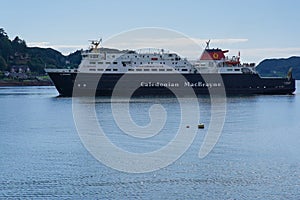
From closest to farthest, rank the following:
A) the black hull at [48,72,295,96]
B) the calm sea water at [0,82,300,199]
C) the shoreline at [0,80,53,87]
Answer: the calm sea water at [0,82,300,199] → the black hull at [48,72,295,96] → the shoreline at [0,80,53,87]

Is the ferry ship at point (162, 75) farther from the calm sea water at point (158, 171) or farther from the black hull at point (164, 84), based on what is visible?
the calm sea water at point (158, 171)

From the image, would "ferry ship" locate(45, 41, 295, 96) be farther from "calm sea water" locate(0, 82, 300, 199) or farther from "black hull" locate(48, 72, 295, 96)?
"calm sea water" locate(0, 82, 300, 199)

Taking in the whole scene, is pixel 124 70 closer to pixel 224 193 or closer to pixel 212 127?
pixel 212 127

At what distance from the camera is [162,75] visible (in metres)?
68.4

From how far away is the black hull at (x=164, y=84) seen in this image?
65463 mm

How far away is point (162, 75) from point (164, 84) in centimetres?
110

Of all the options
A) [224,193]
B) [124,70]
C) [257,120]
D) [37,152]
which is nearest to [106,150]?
[37,152]

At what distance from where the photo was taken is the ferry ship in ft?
218

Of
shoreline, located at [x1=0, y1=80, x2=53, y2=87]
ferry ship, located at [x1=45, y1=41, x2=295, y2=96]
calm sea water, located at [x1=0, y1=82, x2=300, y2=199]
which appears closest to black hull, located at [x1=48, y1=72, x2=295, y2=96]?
ferry ship, located at [x1=45, y1=41, x2=295, y2=96]

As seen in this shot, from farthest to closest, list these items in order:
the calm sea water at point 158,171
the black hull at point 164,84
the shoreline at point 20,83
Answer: the shoreline at point 20,83, the black hull at point 164,84, the calm sea water at point 158,171

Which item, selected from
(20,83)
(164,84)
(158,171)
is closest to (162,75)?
(164,84)

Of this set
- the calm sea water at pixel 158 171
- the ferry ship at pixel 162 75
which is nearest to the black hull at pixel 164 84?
the ferry ship at pixel 162 75

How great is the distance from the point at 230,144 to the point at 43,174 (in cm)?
963

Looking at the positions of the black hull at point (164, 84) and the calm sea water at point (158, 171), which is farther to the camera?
the black hull at point (164, 84)
